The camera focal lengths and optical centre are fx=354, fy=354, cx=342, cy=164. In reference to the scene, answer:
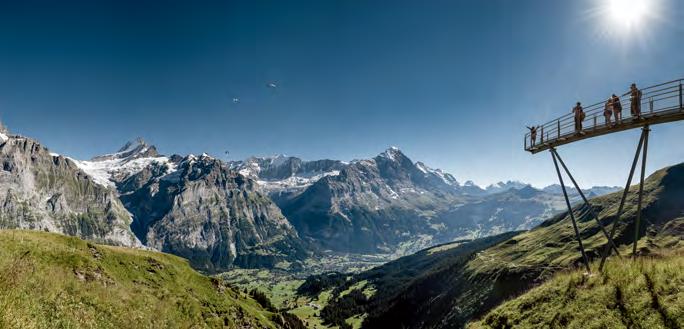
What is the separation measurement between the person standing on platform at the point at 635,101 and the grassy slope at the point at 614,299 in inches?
381

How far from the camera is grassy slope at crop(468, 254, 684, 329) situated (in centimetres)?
1738

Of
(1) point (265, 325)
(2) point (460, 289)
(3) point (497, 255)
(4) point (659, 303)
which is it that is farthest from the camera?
(3) point (497, 255)

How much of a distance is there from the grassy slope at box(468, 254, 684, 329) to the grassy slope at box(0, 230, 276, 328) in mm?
26202

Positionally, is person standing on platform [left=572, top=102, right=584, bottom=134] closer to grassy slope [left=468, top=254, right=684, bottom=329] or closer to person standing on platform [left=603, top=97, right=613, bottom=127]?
person standing on platform [left=603, top=97, right=613, bottom=127]

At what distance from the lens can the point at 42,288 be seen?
75.4ft

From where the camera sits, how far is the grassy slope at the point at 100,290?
1834cm

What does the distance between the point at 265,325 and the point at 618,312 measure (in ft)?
340

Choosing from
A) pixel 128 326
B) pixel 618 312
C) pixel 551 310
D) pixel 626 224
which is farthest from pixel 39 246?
pixel 626 224

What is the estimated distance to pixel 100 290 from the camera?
118ft

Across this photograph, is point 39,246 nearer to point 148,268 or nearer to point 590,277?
point 148,268

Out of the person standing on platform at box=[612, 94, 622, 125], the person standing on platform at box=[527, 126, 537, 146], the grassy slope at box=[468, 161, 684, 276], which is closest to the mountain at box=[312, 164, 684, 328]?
the grassy slope at box=[468, 161, 684, 276]

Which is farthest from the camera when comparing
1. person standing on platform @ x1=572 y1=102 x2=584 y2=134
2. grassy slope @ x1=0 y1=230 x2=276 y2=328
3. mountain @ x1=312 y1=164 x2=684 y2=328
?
mountain @ x1=312 y1=164 x2=684 y2=328

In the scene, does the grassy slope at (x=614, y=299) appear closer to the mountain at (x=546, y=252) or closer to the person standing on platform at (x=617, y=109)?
the person standing on platform at (x=617, y=109)

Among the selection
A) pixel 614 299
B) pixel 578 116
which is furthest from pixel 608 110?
pixel 614 299
